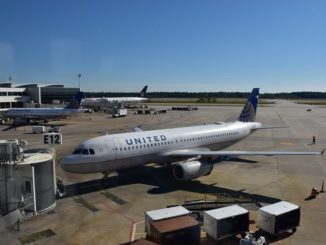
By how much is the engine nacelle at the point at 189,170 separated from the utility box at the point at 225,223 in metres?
9.45

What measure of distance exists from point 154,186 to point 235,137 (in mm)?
15888

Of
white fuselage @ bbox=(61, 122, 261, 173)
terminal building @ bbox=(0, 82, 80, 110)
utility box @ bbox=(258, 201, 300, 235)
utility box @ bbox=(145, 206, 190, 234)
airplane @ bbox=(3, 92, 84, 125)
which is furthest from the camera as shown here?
terminal building @ bbox=(0, 82, 80, 110)

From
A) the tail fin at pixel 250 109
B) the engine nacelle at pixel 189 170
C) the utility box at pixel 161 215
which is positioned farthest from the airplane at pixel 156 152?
the utility box at pixel 161 215

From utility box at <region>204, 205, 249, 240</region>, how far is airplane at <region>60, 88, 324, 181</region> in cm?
972

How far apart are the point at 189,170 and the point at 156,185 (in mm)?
3262

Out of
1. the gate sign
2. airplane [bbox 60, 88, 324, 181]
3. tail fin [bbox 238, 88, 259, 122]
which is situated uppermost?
tail fin [bbox 238, 88, 259, 122]

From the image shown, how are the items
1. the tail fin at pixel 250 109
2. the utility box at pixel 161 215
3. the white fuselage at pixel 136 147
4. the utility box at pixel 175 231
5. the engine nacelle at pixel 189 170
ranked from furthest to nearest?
the tail fin at pixel 250 109, the engine nacelle at pixel 189 170, the white fuselage at pixel 136 147, the utility box at pixel 161 215, the utility box at pixel 175 231

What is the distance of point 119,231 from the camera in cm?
1997

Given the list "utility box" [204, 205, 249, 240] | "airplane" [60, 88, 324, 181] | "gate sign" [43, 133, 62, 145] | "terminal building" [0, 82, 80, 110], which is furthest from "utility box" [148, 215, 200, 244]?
"terminal building" [0, 82, 80, 110]

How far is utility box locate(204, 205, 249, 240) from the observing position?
1802 cm

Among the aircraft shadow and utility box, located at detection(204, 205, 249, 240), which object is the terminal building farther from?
utility box, located at detection(204, 205, 249, 240)

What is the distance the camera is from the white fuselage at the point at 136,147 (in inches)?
1074

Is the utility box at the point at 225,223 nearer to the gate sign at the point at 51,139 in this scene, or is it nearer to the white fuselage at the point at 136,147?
the white fuselage at the point at 136,147

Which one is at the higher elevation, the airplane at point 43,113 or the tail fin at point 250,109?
the tail fin at point 250,109
